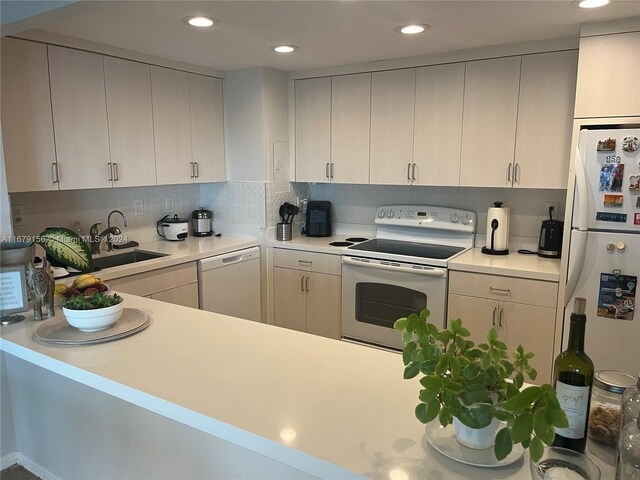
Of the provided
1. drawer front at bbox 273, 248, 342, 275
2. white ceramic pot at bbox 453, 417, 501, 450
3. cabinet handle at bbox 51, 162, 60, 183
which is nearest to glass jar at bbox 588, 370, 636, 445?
white ceramic pot at bbox 453, 417, 501, 450

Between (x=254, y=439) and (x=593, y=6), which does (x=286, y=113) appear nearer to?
(x=593, y=6)

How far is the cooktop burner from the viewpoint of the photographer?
3.19 meters

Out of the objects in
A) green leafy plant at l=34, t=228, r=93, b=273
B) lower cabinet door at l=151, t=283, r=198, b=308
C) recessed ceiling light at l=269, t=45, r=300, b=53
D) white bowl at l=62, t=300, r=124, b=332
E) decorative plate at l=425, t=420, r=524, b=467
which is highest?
recessed ceiling light at l=269, t=45, r=300, b=53

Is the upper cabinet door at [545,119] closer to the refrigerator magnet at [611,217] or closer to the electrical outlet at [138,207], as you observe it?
the refrigerator magnet at [611,217]

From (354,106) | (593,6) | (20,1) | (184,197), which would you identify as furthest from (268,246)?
(593,6)

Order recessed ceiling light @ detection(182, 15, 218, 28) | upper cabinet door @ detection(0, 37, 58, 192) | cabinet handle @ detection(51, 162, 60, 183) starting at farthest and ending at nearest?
cabinet handle @ detection(51, 162, 60, 183), upper cabinet door @ detection(0, 37, 58, 192), recessed ceiling light @ detection(182, 15, 218, 28)

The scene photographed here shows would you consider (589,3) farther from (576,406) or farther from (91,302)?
(91,302)

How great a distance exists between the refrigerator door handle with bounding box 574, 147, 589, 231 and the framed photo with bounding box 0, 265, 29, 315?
265cm

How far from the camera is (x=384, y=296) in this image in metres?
3.25

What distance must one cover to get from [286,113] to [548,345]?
8.36 ft

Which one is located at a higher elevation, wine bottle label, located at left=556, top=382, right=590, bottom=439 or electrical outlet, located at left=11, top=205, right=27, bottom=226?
electrical outlet, located at left=11, top=205, right=27, bottom=226

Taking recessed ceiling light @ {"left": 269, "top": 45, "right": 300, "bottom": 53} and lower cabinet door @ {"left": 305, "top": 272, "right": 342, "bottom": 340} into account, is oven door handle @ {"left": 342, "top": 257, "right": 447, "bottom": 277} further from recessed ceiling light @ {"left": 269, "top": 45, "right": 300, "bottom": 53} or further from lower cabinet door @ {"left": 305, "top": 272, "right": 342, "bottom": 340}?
recessed ceiling light @ {"left": 269, "top": 45, "right": 300, "bottom": 53}

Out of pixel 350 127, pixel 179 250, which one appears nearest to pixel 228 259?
pixel 179 250

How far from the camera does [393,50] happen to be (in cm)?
302
